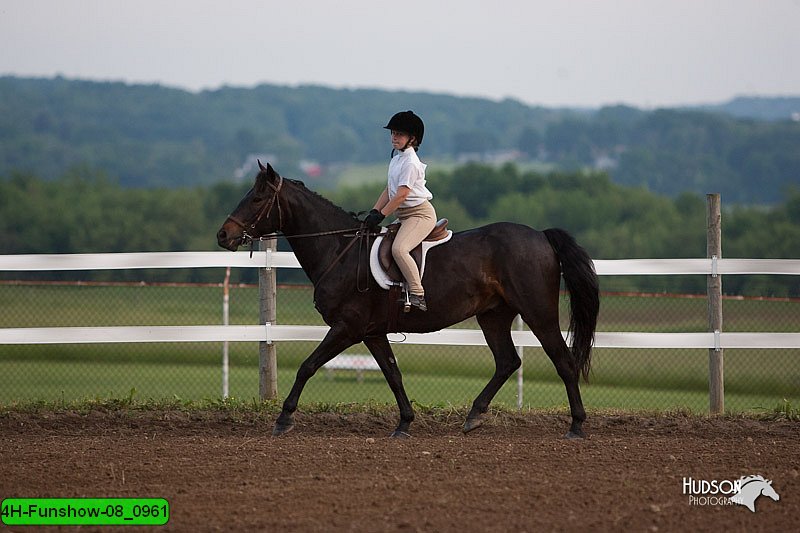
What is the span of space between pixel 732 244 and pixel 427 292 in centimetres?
5498

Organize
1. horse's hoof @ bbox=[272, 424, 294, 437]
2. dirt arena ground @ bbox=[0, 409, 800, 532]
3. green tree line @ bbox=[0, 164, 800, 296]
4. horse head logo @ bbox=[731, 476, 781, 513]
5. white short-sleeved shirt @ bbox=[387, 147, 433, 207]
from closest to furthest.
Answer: dirt arena ground @ bbox=[0, 409, 800, 532] < horse head logo @ bbox=[731, 476, 781, 513] < white short-sleeved shirt @ bbox=[387, 147, 433, 207] < horse's hoof @ bbox=[272, 424, 294, 437] < green tree line @ bbox=[0, 164, 800, 296]

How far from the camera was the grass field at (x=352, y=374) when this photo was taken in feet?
54.7

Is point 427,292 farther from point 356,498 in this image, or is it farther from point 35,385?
point 35,385

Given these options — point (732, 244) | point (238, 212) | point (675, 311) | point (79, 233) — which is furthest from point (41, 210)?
point (238, 212)

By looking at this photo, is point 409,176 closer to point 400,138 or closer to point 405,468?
point 400,138

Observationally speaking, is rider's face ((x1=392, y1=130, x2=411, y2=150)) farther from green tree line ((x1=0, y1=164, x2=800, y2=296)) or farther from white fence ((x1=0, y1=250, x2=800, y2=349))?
green tree line ((x1=0, y1=164, x2=800, y2=296))

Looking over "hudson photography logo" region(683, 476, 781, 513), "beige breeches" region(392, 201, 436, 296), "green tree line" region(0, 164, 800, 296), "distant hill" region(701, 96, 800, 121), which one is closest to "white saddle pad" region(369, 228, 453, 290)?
"beige breeches" region(392, 201, 436, 296)

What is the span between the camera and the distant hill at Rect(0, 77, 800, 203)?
111000 mm

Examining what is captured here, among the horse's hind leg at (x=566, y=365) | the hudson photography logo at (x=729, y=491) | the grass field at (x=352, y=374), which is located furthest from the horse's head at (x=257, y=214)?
the grass field at (x=352, y=374)

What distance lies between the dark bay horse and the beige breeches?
0.72 ft

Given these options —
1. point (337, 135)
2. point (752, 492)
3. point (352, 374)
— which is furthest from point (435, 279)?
point (337, 135)

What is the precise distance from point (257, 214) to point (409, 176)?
1.31 meters

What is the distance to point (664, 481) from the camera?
6875mm

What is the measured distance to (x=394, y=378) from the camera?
8977 millimetres
